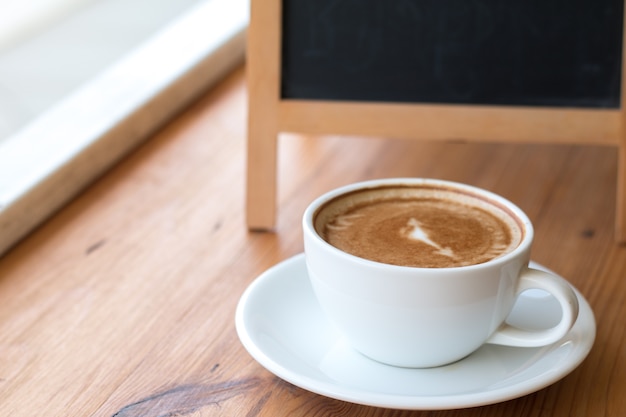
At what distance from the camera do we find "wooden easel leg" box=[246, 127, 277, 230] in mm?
992

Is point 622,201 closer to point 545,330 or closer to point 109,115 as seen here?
point 545,330

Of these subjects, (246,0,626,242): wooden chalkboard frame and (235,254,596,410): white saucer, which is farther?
(246,0,626,242): wooden chalkboard frame

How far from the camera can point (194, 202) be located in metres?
1.08

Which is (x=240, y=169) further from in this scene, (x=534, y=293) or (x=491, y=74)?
(x=534, y=293)

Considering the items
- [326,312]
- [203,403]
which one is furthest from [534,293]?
[203,403]

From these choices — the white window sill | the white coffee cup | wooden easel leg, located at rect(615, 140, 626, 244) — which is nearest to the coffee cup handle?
the white coffee cup

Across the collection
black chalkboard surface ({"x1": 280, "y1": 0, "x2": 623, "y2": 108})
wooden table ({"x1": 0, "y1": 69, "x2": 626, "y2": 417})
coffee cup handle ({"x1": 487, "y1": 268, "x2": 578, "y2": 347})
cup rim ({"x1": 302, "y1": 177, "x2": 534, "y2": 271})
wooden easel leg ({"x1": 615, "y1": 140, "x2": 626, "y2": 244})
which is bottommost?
wooden table ({"x1": 0, "y1": 69, "x2": 626, "y2": 417})

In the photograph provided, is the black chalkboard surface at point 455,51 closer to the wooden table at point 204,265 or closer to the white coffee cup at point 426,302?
the wooden table at point 204,265

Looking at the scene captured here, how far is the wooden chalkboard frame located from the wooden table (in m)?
0.10

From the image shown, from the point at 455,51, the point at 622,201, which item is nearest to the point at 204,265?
the point at 455,51

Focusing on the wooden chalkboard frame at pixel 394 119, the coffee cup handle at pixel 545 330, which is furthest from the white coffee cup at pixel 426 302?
the wooden chalkboard frame at pixel 394 119

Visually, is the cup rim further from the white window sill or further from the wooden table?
the white window sill

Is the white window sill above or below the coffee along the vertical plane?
below

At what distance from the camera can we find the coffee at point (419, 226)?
705 millimetres
